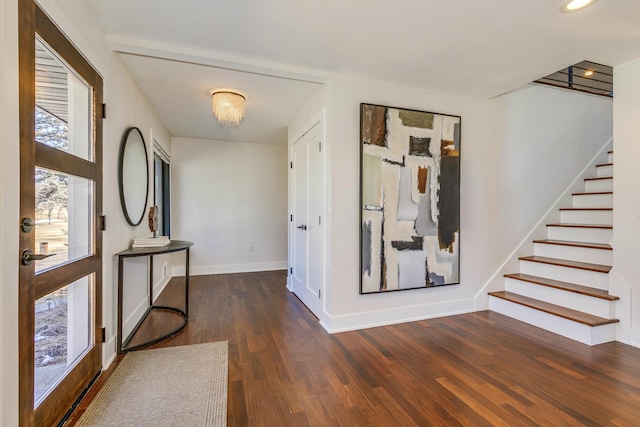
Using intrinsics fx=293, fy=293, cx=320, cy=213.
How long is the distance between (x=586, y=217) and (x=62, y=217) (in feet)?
16.2

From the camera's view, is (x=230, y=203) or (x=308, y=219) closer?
(x=308, y=219)

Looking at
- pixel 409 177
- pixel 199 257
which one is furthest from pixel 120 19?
pixel 199 257

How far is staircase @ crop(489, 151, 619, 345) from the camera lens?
2541 millimetres

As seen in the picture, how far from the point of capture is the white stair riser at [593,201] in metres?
3.39

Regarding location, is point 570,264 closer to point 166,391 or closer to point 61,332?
point 166,391

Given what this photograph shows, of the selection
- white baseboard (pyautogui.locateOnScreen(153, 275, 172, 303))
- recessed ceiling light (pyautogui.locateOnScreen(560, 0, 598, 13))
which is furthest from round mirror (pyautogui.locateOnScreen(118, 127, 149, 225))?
recessed ceiling light (pyautogui.locateOnScreen(560, 0, 598, 13))

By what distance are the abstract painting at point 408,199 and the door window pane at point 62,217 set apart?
2086 millimetres

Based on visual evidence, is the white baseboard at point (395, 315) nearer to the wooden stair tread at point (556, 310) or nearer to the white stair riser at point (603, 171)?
the wooden stair tread at point (556, 310)

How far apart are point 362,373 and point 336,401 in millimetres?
359

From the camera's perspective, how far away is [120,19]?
6.34 feet

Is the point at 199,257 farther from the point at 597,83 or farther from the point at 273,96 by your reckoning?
the point at 597,83

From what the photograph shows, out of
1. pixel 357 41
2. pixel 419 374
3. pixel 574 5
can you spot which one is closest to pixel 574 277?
pixel 419 374

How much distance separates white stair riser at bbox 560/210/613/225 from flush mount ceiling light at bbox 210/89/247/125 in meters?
4.08

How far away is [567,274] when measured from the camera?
3.01m
